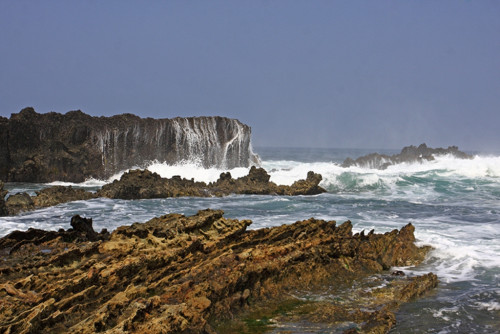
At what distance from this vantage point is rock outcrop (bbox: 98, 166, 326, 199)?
20.3 metres

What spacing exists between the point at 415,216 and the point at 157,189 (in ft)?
33.8

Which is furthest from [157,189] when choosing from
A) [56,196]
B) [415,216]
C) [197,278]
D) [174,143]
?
[197,278]

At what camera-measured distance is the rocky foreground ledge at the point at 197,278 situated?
5238mm

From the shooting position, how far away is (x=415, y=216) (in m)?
16.1

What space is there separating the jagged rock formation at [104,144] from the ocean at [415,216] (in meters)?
1.10

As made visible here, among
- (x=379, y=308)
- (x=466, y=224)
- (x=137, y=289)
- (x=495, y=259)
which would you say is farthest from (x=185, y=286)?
(x=466, y=224)

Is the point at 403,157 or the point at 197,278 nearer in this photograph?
the point at 197,278

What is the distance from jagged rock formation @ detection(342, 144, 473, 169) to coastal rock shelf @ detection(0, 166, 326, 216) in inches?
1049

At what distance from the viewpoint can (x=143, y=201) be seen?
19.5 meters

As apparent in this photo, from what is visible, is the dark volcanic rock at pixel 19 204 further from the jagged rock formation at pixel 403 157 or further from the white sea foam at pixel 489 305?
the jagged rock formation at pixel 403 157

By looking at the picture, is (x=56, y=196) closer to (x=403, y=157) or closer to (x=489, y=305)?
(x=489, y=305)

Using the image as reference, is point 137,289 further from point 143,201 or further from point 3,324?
point 143,201

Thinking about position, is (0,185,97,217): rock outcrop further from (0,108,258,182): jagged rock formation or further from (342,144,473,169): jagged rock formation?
(342,144,473,169): jagged rock formation

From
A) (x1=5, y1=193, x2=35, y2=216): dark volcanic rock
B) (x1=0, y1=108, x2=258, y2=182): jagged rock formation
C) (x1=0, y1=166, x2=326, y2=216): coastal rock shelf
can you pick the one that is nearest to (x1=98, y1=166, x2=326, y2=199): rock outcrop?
(x1=0, y1=166, x2=326, y2=216): coastal rock shelf
